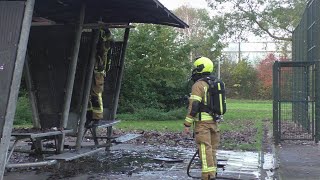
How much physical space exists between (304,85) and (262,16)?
20247 mm

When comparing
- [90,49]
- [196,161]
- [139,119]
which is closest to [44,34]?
[90,49]

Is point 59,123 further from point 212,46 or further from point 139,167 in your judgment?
point 212,46

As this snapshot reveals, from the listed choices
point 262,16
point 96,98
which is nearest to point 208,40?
point 262,16

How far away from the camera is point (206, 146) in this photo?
8.48 metres

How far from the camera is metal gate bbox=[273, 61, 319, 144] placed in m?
14.0

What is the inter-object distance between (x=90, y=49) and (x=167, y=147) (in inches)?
167

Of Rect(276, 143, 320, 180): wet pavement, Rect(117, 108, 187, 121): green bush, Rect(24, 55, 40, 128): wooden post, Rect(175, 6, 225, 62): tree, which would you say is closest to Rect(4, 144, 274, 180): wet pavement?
Rect(276, 143, 320, 180): wet pavement

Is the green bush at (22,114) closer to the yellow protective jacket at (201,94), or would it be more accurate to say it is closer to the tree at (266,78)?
the yellow protective jacket at (201,94)

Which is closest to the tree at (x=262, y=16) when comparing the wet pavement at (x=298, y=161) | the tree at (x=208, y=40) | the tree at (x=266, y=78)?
the tree at (x=208, y=40)

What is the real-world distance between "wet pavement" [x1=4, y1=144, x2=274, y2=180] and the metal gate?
2.63 metres

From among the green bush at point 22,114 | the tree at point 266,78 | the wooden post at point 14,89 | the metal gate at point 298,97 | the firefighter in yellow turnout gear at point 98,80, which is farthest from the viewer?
the tree at point 266,78

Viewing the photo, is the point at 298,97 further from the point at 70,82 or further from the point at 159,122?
the point at 70,82

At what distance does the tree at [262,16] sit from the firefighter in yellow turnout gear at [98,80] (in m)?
24.3

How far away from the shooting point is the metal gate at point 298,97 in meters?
Answer: 14.0
